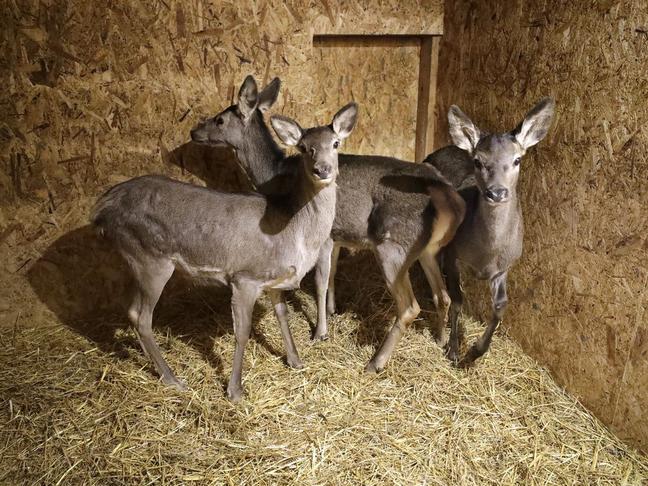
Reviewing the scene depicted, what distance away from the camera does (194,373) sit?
15.5 feet

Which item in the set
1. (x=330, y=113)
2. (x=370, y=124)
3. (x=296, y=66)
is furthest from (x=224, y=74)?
(x=370, y=124)

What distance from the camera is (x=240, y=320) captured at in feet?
14.4

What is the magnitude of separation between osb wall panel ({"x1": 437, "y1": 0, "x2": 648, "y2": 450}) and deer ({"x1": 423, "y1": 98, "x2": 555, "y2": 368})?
1.00 ft

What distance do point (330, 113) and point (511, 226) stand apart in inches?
95.5

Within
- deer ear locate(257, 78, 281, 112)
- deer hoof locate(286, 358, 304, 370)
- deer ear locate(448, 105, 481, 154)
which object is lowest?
deer hoof locate(286, 358, 304, 370)

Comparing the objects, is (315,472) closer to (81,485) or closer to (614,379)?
(81,485)

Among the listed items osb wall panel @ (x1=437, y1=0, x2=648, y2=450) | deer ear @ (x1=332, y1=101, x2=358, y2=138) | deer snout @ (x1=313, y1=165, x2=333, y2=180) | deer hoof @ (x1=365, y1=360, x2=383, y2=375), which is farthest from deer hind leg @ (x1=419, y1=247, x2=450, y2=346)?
deer snout @ (x1=313, y1=165, x2=333, y2=180)

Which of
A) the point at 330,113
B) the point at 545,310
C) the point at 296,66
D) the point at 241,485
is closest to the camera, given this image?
the point at 241,485

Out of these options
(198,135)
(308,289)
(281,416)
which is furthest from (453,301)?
(198,135)

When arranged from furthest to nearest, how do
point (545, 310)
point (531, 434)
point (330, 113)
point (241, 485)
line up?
point (330, 113)
point (545, 310)
point (531, 434)
point (241, 485)

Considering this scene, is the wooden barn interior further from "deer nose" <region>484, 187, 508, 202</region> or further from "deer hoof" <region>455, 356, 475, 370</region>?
"deer nose" <region>484, 187, 508, 202</region>

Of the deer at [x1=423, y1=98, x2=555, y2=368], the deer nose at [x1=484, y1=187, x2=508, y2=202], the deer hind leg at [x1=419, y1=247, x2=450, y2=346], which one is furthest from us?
the deer hind leg at [x1=419, y1=247, x2=450, y2=346]

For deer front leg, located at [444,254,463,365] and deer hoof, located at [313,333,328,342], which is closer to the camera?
deer front leg, located at [444,254,463,365]

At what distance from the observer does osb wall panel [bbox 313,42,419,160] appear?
6.06 m
